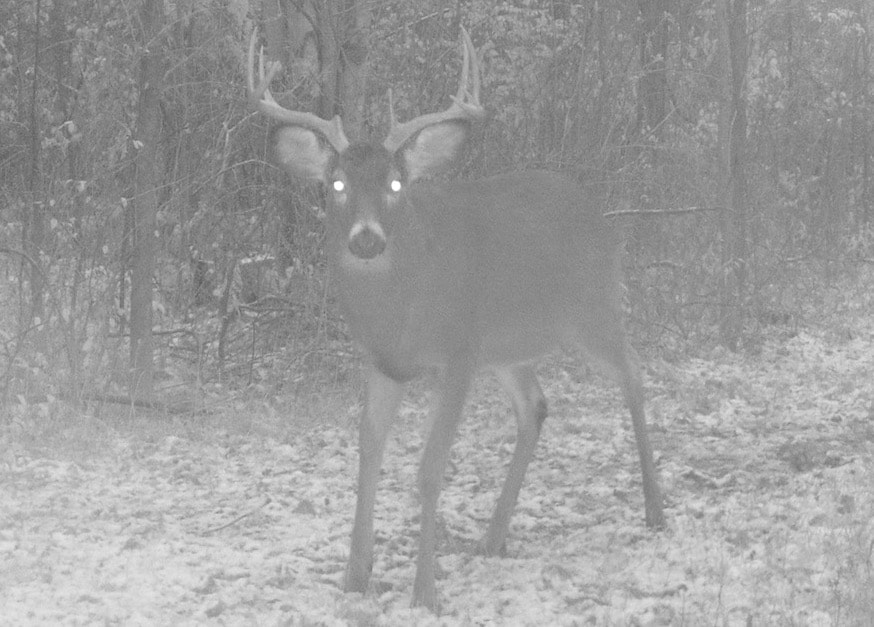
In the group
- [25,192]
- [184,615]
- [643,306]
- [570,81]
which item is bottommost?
[184,615]

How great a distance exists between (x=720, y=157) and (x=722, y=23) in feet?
4.11

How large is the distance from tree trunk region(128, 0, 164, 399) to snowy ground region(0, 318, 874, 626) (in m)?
0.87

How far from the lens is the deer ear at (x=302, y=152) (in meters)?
5.65

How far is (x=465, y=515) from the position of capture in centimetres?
660

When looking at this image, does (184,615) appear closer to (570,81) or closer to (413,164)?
(413,164)

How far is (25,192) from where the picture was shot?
10.3 metres

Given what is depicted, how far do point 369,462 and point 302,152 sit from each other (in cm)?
135

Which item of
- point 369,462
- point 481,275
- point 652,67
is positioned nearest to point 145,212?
point 481,275

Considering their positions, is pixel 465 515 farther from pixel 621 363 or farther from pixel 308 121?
pixel 308 121

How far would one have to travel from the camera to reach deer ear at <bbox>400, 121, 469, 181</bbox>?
580 cm

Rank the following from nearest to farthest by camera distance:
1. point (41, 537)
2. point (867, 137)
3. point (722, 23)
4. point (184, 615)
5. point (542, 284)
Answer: point (184, 615), point (41, 537), point (542, 284), point (722, 23), point (867, 137)

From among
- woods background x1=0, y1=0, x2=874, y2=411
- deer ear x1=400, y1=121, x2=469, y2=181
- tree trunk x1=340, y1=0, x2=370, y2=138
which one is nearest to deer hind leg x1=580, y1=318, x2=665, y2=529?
deer ear x1=400, y1=121, x2=469, y2=181

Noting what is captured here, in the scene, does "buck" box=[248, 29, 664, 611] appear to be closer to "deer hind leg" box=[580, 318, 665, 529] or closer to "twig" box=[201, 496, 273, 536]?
"deer hind leg" box=[580, 318, 665, 529]

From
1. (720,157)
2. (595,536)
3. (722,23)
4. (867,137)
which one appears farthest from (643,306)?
(867,137)
